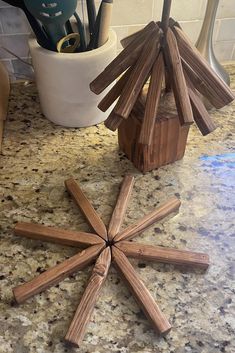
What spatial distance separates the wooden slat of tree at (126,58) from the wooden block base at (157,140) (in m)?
0.07

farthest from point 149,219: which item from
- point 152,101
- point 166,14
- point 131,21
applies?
point 131,21

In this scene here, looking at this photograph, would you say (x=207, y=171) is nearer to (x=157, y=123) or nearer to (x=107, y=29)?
(x=157, y=123)

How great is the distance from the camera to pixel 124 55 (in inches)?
18.8

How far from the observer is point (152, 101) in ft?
1.54

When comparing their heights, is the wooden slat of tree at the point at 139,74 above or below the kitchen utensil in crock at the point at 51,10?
below

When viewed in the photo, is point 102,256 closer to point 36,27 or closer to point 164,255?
point 164,255

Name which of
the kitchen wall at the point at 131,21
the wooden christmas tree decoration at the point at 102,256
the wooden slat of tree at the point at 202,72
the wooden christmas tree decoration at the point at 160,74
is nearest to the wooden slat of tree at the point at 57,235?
the wooden christmas tree decoration at the point at 102,256

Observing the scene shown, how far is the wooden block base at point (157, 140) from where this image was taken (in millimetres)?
529

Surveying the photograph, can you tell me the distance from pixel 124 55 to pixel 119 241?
0.24 meters

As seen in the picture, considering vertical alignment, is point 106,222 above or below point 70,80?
below

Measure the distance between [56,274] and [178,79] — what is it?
279mm

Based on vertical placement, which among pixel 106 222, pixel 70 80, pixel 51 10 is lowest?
pixel 106 222

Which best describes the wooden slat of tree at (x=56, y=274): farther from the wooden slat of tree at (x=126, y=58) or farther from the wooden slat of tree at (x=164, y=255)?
the wooden slat of tree at (x=126, y=58)

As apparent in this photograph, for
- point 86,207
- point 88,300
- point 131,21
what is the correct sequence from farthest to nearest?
point 131,21 → point 86,207 → point 88,300
